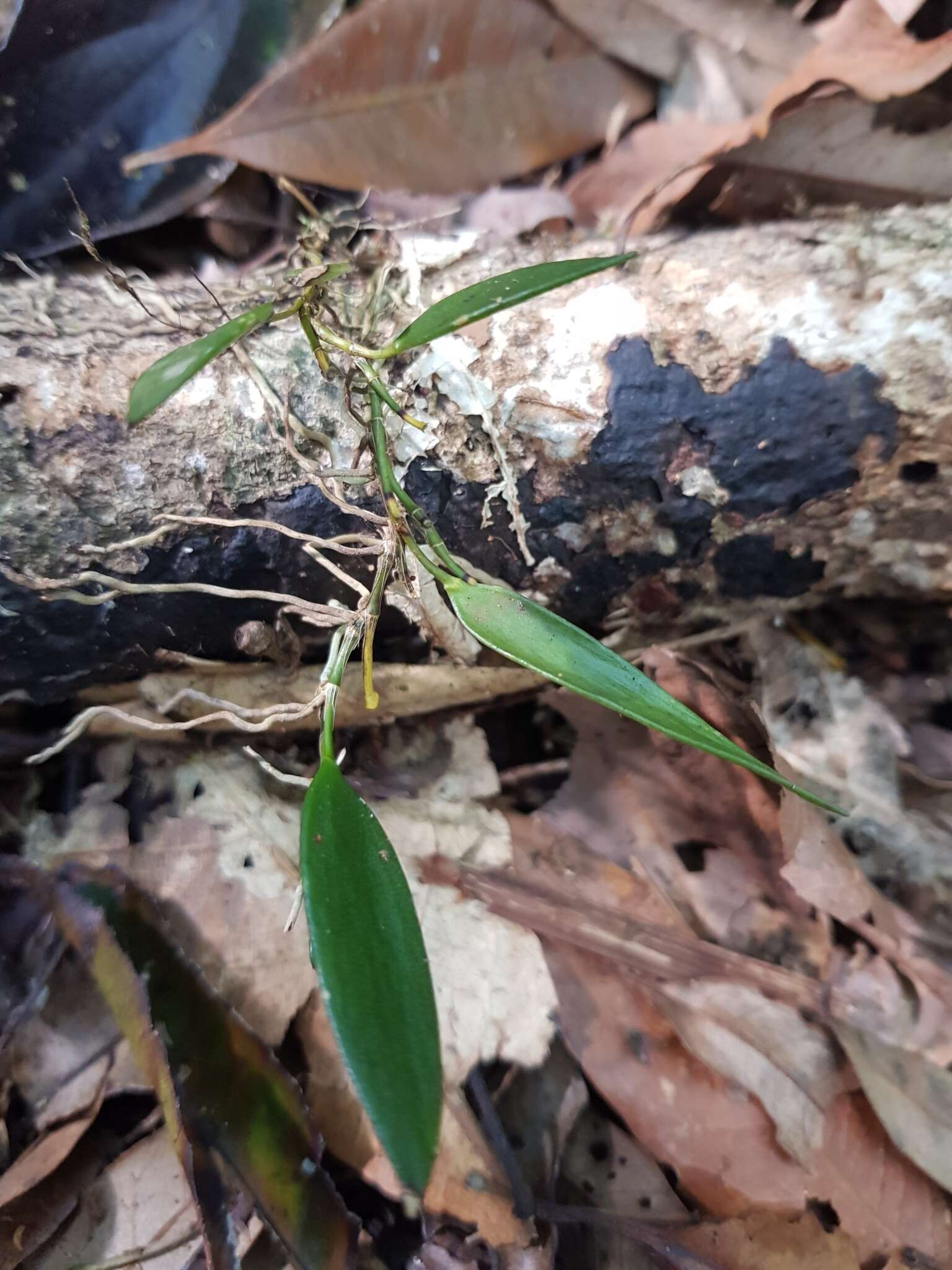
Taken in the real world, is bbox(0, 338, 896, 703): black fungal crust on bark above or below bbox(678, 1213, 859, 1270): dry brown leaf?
above

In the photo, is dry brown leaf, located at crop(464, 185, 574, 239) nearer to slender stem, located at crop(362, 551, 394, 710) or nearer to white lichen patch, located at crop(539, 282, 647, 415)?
white lichen patch, located at crop(539, 282, 647, 415)

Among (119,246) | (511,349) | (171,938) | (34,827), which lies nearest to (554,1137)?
(171,938)

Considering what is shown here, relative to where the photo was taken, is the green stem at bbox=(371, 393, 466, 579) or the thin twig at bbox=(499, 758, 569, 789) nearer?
the green stem at bbox=(371, 393, 466, 579)

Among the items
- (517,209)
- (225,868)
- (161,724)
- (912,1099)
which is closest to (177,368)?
(161,724)

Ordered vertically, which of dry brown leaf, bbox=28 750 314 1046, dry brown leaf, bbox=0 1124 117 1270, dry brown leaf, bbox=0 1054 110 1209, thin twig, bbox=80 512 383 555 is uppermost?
thin twig, bbox=80 512 383 555

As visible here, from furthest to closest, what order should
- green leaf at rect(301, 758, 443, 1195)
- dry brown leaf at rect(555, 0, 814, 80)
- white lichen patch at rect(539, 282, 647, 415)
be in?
dry brown leaf at rect(555, 0, 814, 80), white lichen patch at rect(539, 282, 647, 415), green leaf at rect(301, 758, 443, 1195)

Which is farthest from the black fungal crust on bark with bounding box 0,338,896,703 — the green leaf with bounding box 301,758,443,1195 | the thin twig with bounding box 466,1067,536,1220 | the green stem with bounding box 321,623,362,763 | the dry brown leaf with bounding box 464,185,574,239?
the thin twig with bounding box 466,1067,536,1220

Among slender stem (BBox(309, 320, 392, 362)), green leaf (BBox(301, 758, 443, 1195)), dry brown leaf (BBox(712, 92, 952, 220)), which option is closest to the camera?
green leaf (BBox(301, 758, 443, 1195))
